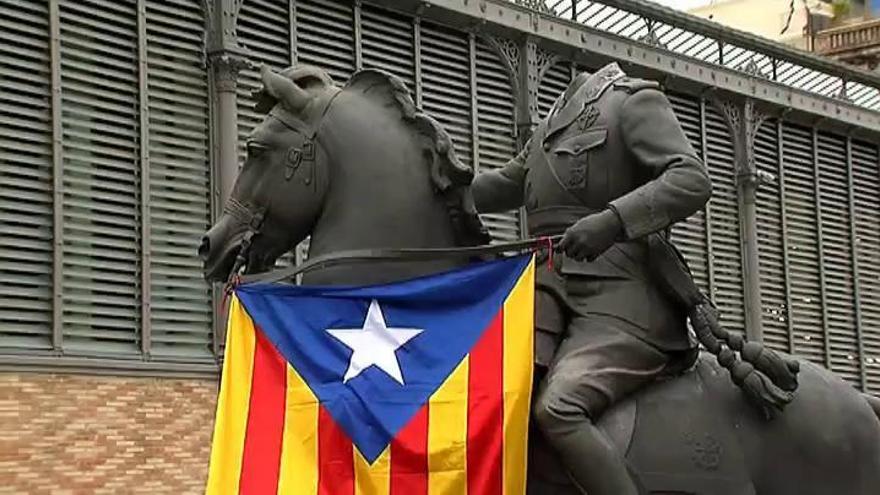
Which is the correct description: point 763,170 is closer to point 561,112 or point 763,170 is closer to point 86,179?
point 86,179

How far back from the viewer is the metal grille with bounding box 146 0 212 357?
677 inches

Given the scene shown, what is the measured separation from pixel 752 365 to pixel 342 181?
5.39ft

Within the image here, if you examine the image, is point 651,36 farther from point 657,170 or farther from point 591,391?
point 591,391

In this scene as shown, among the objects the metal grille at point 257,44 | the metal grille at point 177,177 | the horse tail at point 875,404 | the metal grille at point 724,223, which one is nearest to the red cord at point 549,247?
the horse tail at point 875,404

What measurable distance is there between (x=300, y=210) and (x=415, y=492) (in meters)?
1.07

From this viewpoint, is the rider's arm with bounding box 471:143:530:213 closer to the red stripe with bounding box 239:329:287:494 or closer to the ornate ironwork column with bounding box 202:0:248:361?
the red stripe with bounding box 239:329:287:494

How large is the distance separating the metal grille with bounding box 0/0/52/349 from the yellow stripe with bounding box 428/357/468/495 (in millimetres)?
10705

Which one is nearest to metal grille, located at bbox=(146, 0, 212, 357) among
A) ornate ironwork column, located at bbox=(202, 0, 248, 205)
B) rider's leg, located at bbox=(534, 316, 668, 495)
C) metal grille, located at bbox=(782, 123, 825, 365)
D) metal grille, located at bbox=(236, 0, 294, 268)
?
ornate ironwork column, located at bbox=(202, 0, 248, 205)

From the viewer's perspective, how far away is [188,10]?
59.0 ft

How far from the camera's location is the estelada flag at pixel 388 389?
18.4ft

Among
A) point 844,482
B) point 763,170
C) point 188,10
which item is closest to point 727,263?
point 763,170

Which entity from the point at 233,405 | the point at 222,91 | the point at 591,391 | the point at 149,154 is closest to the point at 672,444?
the point at 591,391

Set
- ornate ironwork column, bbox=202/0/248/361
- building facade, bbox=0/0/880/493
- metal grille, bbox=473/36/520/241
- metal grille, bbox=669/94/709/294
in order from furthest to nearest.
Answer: metal grille, bbox=669/94/709/294, metal grille, bbox=473/36/520/241, ornate ironwork column, bbox=202/0/248/361, building facade, bbox=0/0/880/493

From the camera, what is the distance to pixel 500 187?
6355 mm
